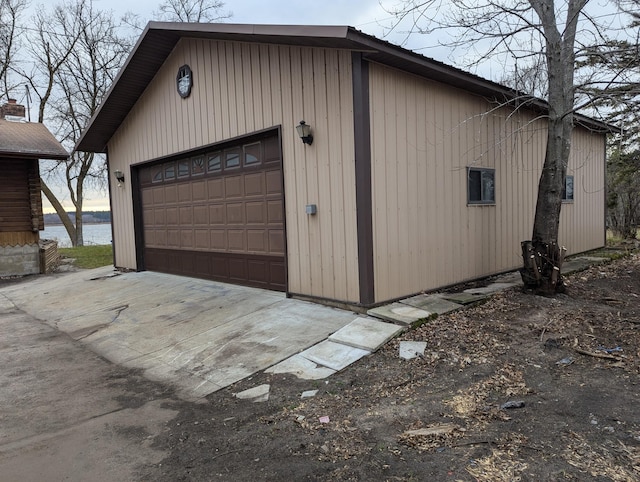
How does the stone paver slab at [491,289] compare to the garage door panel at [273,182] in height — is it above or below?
below

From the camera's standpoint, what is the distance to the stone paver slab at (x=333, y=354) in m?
4.48

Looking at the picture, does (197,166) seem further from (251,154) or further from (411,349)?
(411,349)

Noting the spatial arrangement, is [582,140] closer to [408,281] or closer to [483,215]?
[483,215]

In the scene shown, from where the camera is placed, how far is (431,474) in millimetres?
2604

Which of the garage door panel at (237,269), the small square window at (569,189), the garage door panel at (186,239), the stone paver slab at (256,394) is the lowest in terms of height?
the stone paver slab at (256,394)

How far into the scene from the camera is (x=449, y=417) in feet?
10.8

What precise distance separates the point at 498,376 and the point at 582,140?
362 inches

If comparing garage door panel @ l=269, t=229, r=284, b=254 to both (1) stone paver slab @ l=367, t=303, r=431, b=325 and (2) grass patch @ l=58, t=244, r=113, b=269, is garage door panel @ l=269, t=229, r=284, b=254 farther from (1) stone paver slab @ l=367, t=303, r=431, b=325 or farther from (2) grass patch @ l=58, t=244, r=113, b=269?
(2) grass patch @ l=58, t=244, r=113, b=269

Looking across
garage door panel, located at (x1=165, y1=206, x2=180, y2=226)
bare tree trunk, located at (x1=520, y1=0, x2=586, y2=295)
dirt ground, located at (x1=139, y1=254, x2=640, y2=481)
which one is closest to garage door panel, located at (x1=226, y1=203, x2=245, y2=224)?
garage door panel, located at (x1=165, y1=206, x2=180, y2=226)

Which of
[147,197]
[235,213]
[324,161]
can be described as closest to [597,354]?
[324,161]

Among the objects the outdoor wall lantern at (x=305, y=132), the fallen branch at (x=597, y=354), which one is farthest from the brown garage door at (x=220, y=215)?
the fallen branch at (x=597, y=354)

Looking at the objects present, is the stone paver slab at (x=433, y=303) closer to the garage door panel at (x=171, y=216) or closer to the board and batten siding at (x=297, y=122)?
the board and batten siding at (x=297, y=122)

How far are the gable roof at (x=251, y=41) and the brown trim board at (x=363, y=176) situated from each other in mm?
280

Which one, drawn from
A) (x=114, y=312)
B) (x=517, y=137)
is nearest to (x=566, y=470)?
(x=114, y=312)
